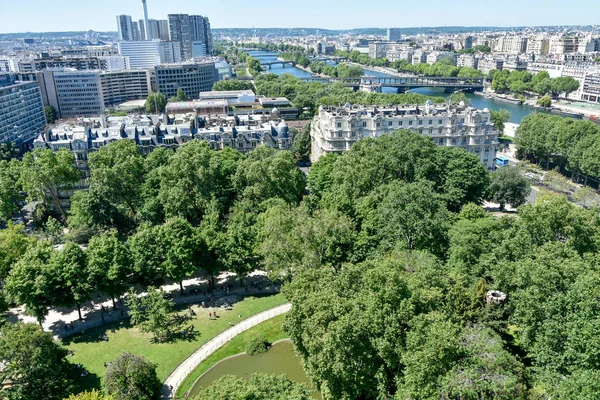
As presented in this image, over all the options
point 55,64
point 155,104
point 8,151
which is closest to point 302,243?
point 8,151

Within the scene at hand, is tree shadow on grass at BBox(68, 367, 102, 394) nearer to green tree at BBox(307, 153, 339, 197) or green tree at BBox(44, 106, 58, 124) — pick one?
green tree at BBox(307, 153, 339, 197)

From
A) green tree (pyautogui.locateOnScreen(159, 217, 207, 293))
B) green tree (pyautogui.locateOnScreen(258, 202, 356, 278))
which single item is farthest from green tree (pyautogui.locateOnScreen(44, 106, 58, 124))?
green tree (pyautogui.locateOnScreen(258, 202, 356, 278))

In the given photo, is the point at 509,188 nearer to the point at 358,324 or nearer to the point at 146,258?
the point at 358,324

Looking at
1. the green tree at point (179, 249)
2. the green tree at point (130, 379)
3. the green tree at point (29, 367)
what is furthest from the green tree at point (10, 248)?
the green tree at point (130, 379)

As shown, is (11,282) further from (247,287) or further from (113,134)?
(113,134)

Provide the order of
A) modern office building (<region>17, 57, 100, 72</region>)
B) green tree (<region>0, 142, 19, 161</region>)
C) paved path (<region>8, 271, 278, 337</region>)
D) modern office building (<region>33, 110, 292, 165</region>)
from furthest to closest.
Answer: modern office building (<region>17, 57, 100, 72</region>) → green tree (<region>0, 142, 19, 161</region>) → modern office building (<region>33, 110, 292, 165</region>) → paved path (<region>8, 271, 278, 337</region>)

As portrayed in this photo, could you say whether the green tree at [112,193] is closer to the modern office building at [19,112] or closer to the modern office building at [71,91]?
the modern office building at [19,112]
